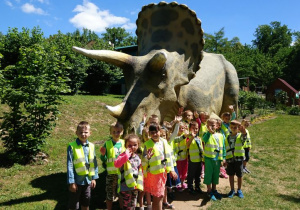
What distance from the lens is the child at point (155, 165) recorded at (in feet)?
11.4

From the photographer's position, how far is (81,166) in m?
3.45

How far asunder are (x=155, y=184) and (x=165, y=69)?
1.88 metres

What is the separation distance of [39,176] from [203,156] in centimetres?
375

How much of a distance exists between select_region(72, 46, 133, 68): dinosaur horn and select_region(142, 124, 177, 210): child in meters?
1.20

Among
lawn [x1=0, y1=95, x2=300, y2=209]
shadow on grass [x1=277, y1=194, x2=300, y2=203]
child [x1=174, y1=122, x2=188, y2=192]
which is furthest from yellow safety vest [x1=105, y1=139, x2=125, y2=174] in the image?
shadow on grass [x1=277, y1=194, x2=300, y2=203]

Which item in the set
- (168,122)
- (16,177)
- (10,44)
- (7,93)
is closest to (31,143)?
(16,177)

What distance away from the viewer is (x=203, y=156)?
488cm

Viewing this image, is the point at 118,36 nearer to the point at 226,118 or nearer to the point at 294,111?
the point at 294,111

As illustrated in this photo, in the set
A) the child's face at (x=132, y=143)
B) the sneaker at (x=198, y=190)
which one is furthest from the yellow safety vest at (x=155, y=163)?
the sneaker at (x=198, y=190)

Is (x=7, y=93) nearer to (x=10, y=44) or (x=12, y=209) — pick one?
(x=12, y=209)

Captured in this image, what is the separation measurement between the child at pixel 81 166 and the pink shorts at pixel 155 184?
752mm

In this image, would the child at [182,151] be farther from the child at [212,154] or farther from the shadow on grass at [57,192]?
the shadow on grass at [57,192]

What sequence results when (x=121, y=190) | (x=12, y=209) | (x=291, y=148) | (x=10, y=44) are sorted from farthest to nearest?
(x=10, y=44) → (x=291, y=148) → (x=12, y=209) → (x=121, y=190)

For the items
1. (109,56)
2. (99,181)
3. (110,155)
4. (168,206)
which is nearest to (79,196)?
(110,155)
